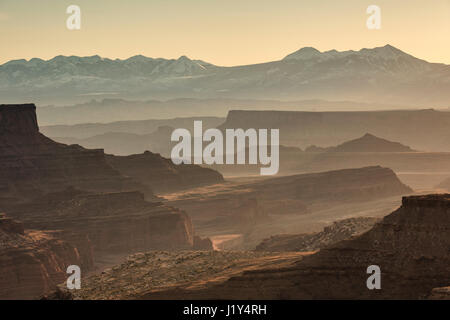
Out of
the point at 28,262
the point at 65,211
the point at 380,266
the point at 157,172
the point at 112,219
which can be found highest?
the point at 380,266

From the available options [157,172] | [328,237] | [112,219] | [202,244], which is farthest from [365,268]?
[157,172]

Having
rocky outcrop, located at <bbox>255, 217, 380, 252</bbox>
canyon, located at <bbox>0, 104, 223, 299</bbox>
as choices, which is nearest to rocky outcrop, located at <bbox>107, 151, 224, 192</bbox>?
canyon, located at <bbox>0, 104, 223, 299</bbox>

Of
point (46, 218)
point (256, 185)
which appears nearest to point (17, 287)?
point (46, 218)

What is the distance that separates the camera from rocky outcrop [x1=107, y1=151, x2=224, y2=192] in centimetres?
15412

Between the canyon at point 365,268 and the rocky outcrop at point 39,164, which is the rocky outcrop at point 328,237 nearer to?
the canyon at point 365,268

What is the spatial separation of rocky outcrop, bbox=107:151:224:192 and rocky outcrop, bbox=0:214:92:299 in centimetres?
6353

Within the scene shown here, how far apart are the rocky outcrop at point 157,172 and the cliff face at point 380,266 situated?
324 feet

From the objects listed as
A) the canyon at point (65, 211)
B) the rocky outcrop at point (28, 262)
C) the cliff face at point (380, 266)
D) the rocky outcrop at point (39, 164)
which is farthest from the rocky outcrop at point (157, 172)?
the cliff face at point (380, 266)

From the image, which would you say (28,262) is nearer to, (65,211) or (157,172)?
(65,211)

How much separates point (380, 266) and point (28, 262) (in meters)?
38.8

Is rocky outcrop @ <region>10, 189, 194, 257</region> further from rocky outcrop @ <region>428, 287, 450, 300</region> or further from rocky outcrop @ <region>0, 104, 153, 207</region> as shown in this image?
rocky outcrop @ <region>428, 287, 450, 300</region>

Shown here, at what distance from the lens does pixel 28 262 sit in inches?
3135

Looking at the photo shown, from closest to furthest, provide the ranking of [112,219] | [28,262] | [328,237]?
[328,237]
[28,262]
[112,219]

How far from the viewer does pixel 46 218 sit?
339 ft
